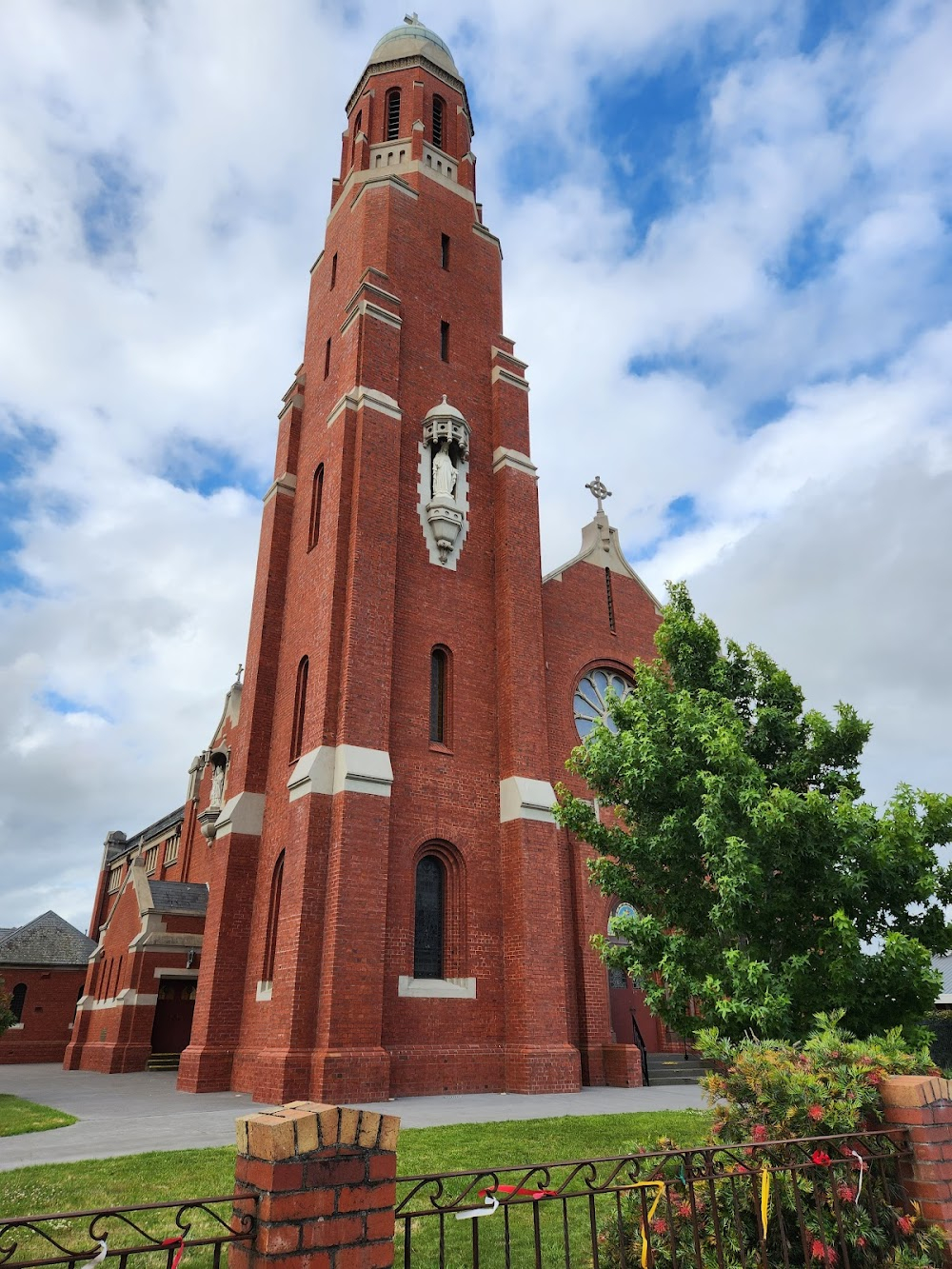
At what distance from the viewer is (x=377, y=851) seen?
14953 millimetres

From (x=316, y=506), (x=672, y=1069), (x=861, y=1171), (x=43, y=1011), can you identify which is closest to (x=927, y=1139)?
(x=861, y=1171)

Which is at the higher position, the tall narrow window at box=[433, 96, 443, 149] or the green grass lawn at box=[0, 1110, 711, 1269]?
the tall narrow window at box=[433, 96, 443, 149]

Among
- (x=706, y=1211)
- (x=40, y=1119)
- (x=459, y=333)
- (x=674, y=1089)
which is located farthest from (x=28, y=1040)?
(x=706, y=1211)

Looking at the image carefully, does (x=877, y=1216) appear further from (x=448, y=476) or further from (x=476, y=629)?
(x=448, y=476)

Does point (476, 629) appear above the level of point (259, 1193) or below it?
above

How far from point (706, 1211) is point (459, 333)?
20.0m

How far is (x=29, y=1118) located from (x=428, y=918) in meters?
6.91

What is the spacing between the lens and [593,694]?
2231cm

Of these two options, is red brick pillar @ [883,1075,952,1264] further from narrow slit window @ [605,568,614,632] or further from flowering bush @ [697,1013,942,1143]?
narrow slit window @ [605,568,614,632]

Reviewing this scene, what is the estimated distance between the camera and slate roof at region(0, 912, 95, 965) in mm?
35594

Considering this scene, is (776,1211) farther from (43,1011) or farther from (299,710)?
(43,1011)

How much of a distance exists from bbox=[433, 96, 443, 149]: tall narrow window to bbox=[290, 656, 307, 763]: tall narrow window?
53.0 ft

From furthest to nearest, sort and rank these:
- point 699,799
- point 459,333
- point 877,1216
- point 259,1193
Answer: point 459,333 < point 699,799 < point 877,1216 < point 259,1193

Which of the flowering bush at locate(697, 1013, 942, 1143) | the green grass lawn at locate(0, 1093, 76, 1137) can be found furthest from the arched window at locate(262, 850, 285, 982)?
the flowering bush at locate(697, 1013, 942, 1143)
